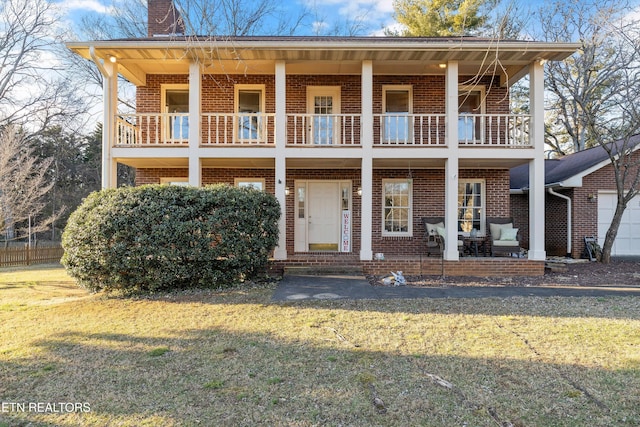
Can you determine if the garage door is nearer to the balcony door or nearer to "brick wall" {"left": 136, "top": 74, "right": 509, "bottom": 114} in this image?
"brick wall" {"left": 136, "top": 74, "right": 509, "bottom": 114}

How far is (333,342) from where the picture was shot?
4.21 m

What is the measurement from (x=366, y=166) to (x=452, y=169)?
2151 mm

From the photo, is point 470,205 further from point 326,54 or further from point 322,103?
point 326,54

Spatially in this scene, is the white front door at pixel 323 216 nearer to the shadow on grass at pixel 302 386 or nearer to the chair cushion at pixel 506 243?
the chair cushion at pixel 506 243

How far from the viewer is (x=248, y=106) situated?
34.6 feet

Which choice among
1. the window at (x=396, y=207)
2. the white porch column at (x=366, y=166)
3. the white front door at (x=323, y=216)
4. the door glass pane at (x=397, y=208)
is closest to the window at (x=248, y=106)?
the white front door at (x=323, y=216)

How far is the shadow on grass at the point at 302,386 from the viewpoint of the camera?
8.64ft

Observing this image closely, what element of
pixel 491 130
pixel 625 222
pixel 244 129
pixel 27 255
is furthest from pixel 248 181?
pixel 625 222

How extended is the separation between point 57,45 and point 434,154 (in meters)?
23.0

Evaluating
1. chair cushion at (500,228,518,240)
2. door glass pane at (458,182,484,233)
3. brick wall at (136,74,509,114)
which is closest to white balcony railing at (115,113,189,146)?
brick wall at (136,74,509,114)

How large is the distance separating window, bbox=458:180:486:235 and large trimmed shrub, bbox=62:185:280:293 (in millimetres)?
6387

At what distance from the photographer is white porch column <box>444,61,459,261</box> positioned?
8.70m

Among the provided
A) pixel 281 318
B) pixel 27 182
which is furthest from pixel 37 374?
pixel 27 182

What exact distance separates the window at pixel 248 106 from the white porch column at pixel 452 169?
511 centimetres
